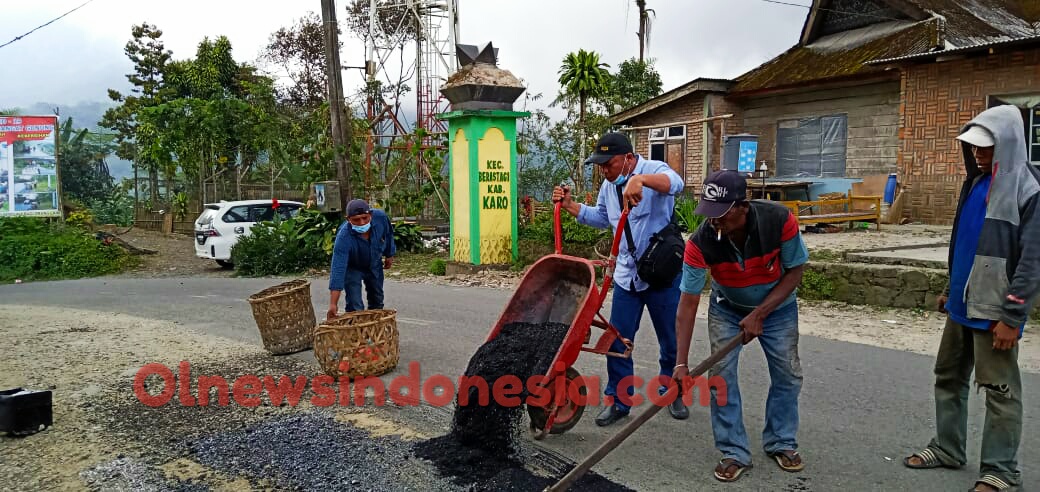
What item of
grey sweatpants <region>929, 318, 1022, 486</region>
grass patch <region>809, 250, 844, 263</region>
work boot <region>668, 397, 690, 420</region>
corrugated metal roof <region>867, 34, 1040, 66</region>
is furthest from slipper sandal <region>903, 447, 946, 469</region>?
corrugated metal roof <region>867, 34, 1040, 66</region>

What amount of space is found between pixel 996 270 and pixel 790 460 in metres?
1.37

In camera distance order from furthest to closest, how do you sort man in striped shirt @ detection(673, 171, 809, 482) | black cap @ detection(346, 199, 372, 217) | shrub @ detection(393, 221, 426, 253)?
shrub @ detection(393, 221, 426, 253), black cap @ detection(346, 199, 372, 217), man in striped shirt @ detection(673, 171, 809, 482)

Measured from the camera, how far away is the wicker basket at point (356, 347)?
18.9ft

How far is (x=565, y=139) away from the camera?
67.2 feet

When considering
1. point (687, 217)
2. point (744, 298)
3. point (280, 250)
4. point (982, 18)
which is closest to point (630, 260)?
point (744, 298)

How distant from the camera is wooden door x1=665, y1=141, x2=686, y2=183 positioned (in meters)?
19.3

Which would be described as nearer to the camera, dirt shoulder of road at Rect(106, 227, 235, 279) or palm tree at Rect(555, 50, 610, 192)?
dirt shoulder of road at Rect(106, 227, 235, 279)

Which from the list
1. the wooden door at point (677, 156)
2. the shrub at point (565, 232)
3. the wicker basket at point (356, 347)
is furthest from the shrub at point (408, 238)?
the wicker basket at point (356, 347)

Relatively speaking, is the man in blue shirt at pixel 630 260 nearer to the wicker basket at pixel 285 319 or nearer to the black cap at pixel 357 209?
the black cap at pixel 357 209

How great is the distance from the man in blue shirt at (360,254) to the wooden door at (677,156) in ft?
43.5

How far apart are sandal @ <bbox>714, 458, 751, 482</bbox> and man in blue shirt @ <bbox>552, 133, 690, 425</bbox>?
95 centimetres

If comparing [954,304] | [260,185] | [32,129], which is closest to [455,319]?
[954,304]

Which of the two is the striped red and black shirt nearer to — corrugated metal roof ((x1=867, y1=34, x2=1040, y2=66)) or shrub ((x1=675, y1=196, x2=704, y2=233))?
A: shrub ((x1=675, y1=196, x2=704, y2=233))

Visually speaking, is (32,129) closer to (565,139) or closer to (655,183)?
(565,139)
